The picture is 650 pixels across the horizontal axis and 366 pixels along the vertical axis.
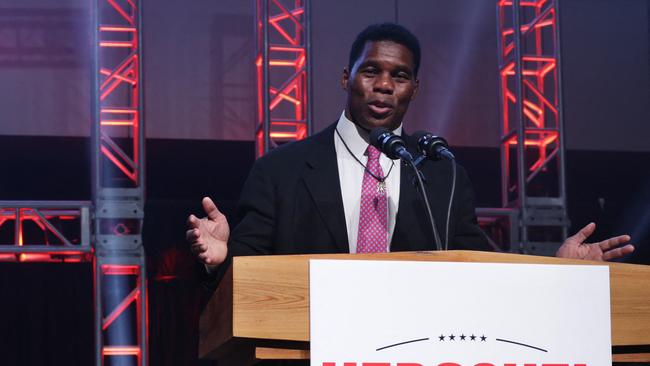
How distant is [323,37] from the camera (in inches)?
276

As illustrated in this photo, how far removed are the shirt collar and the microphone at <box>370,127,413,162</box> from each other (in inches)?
15.1

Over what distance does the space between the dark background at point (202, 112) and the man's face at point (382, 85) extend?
413cm

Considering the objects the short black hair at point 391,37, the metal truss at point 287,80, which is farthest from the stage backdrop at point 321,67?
the short black hair at point 391,37

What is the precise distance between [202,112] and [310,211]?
4585mm

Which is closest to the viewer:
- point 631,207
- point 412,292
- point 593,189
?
point 412,292

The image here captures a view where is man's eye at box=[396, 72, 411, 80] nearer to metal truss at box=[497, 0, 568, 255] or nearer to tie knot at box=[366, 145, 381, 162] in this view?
tie knot at box=[366, 145, 381, 162]

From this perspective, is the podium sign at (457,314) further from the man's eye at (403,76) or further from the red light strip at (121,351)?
the red light strip at (121,351)

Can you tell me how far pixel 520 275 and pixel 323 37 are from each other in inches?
206

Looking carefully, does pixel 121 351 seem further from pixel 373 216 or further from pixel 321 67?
pixel 373 216

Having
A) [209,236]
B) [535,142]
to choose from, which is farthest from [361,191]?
[535,142]

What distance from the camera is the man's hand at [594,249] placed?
7.50ft

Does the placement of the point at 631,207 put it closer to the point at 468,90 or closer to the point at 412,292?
the point at 468,90

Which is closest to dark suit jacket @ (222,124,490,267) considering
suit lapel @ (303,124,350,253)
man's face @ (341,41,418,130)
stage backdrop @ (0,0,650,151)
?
suit lapel @ (303,124,350,253)

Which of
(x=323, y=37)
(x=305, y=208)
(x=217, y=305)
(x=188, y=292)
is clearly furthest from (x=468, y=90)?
(x=217, y=305)
